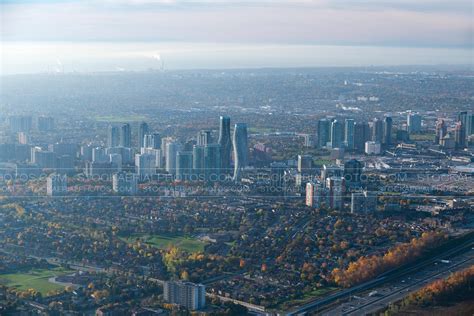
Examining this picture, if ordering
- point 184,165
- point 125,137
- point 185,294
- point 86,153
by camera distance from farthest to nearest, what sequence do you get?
point 125,137
point 86,153
point 184,165
point 185,294

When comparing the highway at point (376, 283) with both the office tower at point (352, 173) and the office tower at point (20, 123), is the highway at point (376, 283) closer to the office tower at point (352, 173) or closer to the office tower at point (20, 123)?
the office tower at point (352, 173)

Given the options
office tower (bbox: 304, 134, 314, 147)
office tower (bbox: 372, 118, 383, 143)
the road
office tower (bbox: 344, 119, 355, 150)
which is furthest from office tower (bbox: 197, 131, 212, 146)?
the road

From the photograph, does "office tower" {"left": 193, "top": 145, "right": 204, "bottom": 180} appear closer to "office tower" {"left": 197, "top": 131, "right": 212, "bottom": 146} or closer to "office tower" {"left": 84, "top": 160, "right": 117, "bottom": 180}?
"office tower" {"left": 197, "top": 131, "right": 212, "bottom": 146}

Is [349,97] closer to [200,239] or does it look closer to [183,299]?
[200,239]

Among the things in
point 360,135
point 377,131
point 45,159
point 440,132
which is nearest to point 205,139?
point 45,159

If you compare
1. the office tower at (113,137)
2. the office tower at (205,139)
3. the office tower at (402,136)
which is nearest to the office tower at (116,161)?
the office tower at (205,139)

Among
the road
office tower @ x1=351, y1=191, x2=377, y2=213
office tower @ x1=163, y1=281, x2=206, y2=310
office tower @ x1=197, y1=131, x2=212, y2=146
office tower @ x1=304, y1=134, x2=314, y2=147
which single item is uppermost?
office tower @ x1=197, y1=131, x2=212, y2=146

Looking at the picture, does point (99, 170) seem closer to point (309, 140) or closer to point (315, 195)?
point (315, 195)
